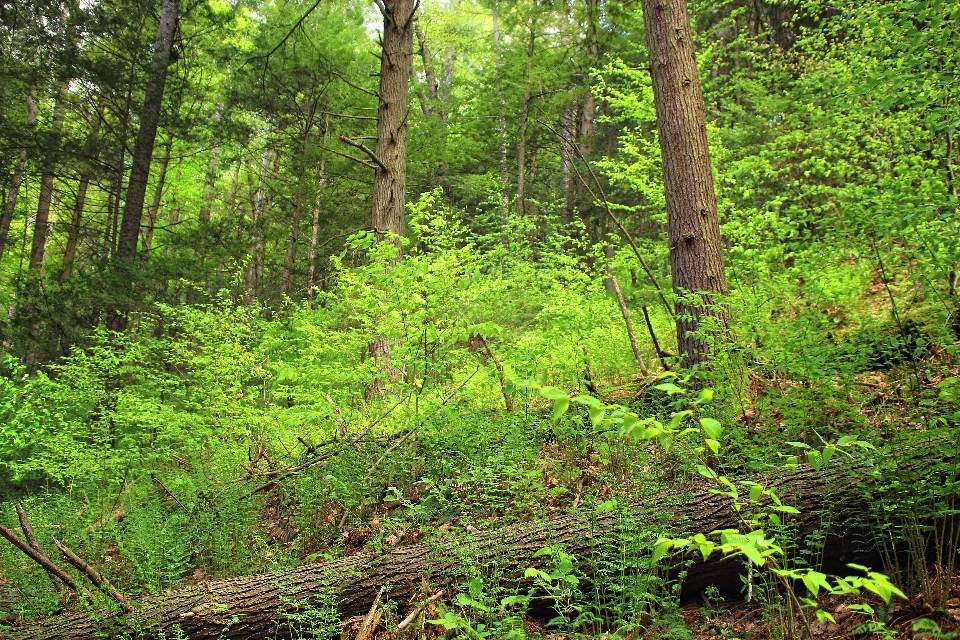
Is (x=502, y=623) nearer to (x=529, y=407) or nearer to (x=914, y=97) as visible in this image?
(x=529, y=407)

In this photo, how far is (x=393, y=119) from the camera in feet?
27.2

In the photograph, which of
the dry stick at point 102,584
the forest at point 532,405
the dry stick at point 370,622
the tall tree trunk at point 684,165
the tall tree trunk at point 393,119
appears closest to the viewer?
the forest at point 532,405

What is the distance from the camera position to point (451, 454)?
4.94m

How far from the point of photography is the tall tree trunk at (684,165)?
514 cm

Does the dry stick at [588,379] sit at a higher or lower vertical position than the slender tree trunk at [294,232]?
lower

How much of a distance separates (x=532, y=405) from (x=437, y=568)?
2614 mm

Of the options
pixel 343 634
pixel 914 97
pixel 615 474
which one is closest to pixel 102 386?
pixel 343 634

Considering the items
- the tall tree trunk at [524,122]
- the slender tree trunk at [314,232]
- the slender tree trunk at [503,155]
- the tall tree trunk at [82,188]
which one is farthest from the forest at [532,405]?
the slender tree trunk at [503,155]

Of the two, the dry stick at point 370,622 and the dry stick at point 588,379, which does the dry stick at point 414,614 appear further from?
the dry stick at point 588,379

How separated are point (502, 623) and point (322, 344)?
4.91 meters

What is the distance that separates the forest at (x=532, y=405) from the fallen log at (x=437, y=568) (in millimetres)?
20

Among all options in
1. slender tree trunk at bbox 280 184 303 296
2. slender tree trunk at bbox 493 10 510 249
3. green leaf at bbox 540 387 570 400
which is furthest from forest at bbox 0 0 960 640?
slender tree trunk at bbox 493 10 510 249

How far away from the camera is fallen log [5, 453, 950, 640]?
120 inches

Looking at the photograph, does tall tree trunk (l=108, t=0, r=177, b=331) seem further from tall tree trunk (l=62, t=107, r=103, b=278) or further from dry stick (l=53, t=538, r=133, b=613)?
dry stick (l=53, t=538, r=133, b=613)
